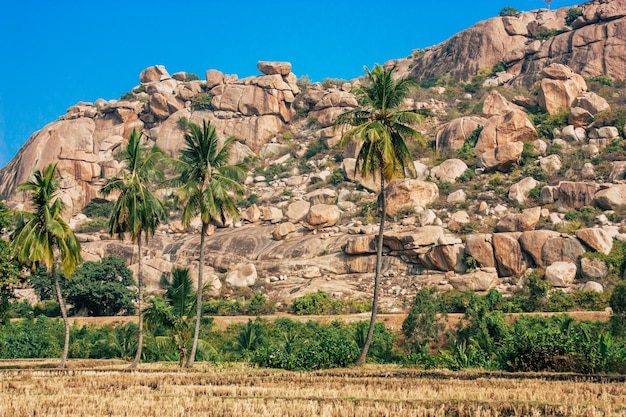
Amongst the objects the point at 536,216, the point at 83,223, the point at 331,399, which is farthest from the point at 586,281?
the point at 83,223

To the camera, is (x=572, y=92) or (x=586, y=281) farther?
(x=572, y=92)

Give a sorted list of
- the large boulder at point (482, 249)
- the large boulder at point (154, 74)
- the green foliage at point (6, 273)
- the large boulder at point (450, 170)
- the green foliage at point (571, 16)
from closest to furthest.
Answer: the green foliage at point (6, 273) < the large boulder at point (482, 249) < the large boulder at point (450, 170) < the green foliage at point (571, 16) < the large boulder at point (154, 74)

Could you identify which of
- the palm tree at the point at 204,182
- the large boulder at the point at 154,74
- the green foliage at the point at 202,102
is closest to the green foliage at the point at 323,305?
the palm tree at the point at 204,182

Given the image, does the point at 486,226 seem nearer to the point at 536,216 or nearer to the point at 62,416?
the point at 536,216

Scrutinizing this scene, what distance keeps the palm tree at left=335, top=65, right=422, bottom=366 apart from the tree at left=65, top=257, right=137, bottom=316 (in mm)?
28712

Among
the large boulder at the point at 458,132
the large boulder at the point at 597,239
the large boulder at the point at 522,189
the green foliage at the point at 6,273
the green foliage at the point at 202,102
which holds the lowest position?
the green foliage at the point at 6,273

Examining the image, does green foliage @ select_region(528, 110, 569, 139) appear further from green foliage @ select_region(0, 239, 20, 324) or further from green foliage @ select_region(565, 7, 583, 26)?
green foliage @ select_region(0, 239, 20, 324)

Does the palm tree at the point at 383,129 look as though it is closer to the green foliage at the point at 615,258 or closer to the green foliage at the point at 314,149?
the green foliage at the point at 615,258

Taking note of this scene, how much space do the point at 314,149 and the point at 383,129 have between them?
52.5 metres

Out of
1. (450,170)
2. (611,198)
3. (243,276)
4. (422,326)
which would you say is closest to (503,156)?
(450,170)

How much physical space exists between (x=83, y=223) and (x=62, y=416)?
6207 centimetres

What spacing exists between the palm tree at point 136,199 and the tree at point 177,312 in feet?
4.06

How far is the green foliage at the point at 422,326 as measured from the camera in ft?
111

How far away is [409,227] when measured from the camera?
53.8 metres
